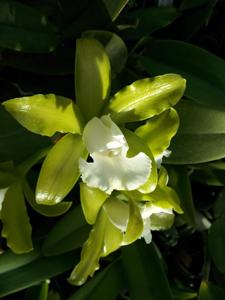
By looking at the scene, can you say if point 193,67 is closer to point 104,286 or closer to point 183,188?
point 183,188

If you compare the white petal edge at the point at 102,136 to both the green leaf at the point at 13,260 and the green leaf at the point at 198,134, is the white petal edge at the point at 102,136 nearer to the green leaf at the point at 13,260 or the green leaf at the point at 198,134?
the green leaf at the point at 198,134

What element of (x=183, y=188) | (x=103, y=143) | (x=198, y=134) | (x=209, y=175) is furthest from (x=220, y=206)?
(x=103, y=143)

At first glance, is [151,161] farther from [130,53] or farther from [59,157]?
[130,53]

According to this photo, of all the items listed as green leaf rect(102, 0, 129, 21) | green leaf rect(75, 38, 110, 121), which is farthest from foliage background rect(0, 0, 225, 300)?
green leaf rect(75, 38, 110, 121)

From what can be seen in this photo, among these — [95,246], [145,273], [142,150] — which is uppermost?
[142,150]

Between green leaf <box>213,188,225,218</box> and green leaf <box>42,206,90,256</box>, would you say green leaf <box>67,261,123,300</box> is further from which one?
green leaf <box>213,188,225,218</box>

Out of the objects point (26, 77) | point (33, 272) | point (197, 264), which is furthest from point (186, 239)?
point (26, 77)
